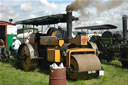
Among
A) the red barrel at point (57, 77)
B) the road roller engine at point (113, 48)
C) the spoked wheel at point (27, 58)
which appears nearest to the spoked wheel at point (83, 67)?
the red barrel at point (57, 77)

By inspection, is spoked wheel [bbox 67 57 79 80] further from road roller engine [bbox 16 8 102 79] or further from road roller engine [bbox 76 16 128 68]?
road roller engine [bbox 76 16 128 68]

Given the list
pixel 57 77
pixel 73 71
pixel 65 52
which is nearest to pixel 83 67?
pixel 73 71

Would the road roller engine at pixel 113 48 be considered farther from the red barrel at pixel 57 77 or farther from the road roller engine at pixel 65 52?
the red barrel at pixel 57 77

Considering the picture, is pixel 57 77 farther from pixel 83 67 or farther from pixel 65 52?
pixel 65 52

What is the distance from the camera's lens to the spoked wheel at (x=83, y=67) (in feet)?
17.1

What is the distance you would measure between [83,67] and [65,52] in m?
0.74

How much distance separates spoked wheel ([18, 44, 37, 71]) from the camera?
6.83 meters

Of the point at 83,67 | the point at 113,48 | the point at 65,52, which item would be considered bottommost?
the point at 83,67

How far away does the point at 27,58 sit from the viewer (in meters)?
7.10

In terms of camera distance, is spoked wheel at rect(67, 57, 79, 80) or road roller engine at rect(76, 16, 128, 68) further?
road roller engine at rect(76, 16, 128, 68)

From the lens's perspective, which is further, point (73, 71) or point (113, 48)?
point (113, 48)

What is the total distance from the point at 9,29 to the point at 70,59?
25.0ft

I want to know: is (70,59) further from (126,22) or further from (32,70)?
(126,22)

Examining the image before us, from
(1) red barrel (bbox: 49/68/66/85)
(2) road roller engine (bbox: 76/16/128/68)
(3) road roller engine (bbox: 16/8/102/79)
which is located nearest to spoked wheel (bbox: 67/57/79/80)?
(3) road roller engine (bbox: 16/8/102/79)
